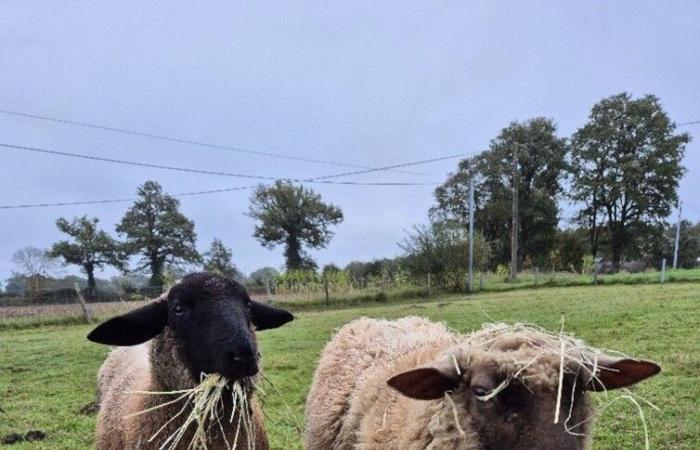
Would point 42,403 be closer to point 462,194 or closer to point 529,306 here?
point 529,306

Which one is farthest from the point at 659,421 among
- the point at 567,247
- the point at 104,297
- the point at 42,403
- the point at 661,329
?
the point at 567,247

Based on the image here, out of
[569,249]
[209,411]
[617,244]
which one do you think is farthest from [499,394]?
[569,249]

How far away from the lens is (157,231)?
61312mm

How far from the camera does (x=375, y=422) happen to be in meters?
3.84

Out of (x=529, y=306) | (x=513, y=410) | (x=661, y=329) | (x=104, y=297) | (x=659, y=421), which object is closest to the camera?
(x=513, y=410)

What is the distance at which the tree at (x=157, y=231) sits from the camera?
6034 cm

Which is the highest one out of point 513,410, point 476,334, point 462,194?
point 462,194

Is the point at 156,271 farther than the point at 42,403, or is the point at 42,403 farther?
the point at 156,271

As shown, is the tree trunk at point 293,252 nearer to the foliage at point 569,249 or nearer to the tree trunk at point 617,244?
the foliage at point 569,249

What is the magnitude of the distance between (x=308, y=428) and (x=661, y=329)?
11760 millimetres

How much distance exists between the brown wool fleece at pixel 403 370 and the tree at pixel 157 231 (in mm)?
57667

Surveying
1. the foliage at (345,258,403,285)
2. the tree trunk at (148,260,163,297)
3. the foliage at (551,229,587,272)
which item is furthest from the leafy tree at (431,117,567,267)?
the tree trunk at (148,260,163,297)

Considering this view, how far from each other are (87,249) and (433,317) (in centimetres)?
5849

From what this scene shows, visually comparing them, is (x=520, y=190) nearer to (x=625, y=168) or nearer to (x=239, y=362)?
(x=625, y=168)
